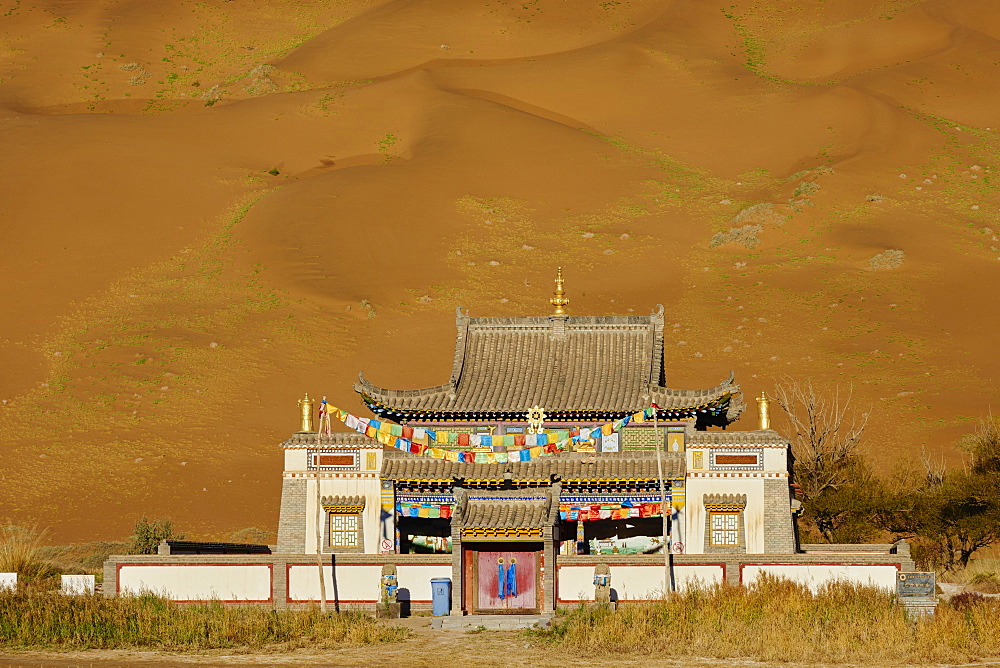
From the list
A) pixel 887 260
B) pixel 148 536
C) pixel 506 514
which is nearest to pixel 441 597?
pixel 506 514

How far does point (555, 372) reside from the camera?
144 feet

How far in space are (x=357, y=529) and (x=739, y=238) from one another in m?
46.0

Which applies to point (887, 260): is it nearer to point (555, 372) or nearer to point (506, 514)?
point (555, 372)

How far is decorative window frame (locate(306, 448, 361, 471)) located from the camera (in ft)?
140

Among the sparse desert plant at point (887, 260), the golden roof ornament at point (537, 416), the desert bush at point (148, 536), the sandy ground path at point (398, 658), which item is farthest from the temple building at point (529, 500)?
the sparse desert plant at point (887, 260)

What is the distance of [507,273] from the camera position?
8019 cm

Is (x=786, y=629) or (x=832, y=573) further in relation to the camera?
(x=832, y=573)

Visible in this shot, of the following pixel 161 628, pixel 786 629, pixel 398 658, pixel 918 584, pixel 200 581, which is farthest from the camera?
pixel 200 581

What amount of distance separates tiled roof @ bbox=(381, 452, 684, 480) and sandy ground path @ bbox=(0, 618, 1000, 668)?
7.96m

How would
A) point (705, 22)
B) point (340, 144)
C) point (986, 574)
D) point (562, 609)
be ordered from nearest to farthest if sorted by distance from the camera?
1. point (562, 609)
2. point (986, 574)
3. point (340, 144)
4. point (705, 22)

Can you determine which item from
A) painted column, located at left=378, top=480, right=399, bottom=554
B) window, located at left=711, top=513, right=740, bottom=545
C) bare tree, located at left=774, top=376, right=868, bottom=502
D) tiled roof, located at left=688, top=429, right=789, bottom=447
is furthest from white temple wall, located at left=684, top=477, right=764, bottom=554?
bare tree, located at left=774, top=376, right=868, bottom=502

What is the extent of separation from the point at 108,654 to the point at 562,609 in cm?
1118

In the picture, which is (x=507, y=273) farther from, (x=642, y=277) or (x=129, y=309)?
(x=129, y=309)

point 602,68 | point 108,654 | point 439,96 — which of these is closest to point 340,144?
point 439,96
